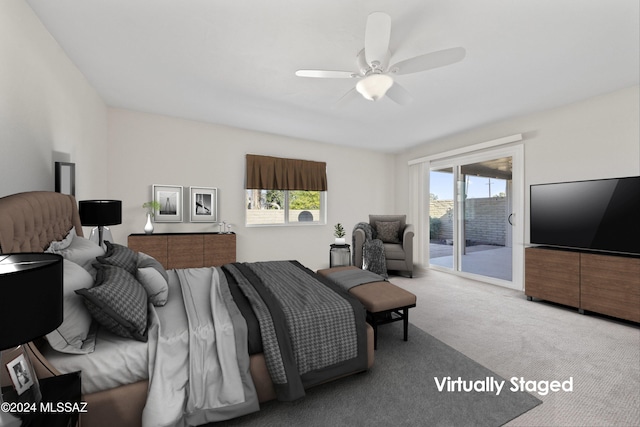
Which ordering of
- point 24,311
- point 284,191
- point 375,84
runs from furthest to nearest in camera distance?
point 284,191, point 375,84, point 24,311

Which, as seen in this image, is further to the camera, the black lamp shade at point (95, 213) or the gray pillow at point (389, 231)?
the gray pillow at point (389, 231)

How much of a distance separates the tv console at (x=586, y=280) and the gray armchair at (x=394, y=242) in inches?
65.9

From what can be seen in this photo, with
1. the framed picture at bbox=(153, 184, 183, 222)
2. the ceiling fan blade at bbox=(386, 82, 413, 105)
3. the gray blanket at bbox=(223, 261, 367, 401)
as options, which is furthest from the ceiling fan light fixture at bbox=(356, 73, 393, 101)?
the framed picture at bbox=(153, 184, 183, 222)

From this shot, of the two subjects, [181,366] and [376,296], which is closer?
[181,366]

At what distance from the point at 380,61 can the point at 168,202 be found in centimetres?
374

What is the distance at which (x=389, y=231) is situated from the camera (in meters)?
5.16

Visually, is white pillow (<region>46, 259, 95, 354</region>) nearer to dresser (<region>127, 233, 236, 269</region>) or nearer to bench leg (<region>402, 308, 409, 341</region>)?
bench leg (<region>402, 308, 409, 341</region>)

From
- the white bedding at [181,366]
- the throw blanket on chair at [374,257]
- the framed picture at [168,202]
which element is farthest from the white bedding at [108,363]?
the throw blanket on chair at [374,257]

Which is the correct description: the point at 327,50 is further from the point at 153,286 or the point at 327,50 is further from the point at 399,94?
the point at 153,286

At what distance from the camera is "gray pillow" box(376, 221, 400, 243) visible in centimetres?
512

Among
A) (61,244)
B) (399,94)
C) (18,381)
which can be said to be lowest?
(18,381)

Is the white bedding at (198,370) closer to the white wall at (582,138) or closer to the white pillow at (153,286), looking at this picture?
the white pillow at (153,286)

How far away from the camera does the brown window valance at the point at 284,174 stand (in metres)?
4.80

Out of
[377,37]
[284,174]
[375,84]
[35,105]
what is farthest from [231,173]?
[377,37]
